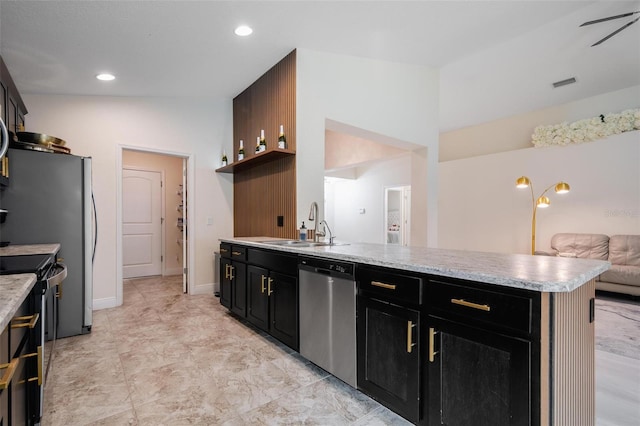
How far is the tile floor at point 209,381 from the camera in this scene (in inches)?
70.4

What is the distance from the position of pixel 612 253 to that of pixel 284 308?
5.02 metres

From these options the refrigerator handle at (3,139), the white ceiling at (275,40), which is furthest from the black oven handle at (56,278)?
the white ceiling at (275,40)

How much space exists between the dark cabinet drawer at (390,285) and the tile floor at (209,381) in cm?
69

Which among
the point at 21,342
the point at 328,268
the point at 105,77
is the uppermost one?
the point at 105,77

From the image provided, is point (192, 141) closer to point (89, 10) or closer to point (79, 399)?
point (89, 10)

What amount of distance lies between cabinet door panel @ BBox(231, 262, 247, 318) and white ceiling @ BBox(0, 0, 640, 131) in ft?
7.13

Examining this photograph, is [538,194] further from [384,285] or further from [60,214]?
[60,214]

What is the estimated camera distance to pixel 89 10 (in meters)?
2.31

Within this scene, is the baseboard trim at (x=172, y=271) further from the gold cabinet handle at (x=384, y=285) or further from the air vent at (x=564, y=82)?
the air vent at (x=564, y=82)

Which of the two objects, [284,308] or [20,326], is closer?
[20,326]

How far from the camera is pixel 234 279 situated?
132 inches

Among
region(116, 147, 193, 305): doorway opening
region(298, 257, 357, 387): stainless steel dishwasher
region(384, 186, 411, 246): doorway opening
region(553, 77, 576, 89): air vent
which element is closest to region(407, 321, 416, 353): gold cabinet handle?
region(298, 257, 357, 387): stainless steel dishwasher

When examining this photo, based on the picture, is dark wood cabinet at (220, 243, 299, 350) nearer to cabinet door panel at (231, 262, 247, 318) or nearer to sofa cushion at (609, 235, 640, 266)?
cabinet door panel at (231, 262, 247, 318)

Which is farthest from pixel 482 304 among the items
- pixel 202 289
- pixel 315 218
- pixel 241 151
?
pixel 202 289
